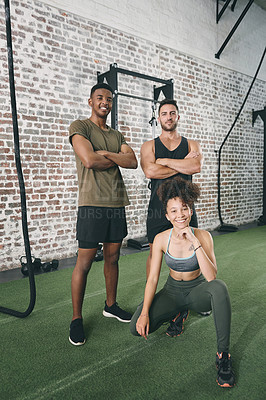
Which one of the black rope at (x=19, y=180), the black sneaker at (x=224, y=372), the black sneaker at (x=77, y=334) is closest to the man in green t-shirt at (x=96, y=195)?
the black sneaker at (x=77, y=334)

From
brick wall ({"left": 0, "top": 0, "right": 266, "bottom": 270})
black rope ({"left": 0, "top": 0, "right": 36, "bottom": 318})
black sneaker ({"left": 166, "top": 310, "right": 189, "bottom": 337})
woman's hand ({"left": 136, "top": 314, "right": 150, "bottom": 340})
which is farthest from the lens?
brick wall ({"left": 0, "top": 0, "right": 266, "bottom": 270})

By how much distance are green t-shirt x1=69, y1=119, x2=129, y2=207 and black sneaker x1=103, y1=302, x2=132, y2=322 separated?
2.55ft

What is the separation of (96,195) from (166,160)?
0.63m

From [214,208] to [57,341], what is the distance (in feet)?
14.9

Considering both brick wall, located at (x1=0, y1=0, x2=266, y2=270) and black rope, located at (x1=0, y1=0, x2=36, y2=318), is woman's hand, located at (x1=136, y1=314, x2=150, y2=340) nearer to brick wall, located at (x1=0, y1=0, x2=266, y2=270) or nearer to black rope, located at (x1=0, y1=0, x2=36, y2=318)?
black rope, located at (x1=0, y1=0, x2=36, y2=318)

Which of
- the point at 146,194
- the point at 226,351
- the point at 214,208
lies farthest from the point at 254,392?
the point at 214,208

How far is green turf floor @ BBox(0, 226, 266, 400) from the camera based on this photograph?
4.81 ft

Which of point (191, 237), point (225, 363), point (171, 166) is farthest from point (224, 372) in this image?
point (171, 166)

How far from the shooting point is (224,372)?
150cm

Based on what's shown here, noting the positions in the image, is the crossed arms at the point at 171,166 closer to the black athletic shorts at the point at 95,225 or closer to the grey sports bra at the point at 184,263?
the black athletic shorts at the point at 95,225

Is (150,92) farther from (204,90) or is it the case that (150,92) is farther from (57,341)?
(57,341)

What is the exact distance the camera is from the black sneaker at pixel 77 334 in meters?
1.89

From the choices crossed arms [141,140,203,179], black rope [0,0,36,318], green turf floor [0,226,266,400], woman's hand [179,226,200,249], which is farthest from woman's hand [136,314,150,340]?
crossed arms [141,140,203,179]

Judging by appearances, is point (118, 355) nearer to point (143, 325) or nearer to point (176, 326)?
point (143, 325)
